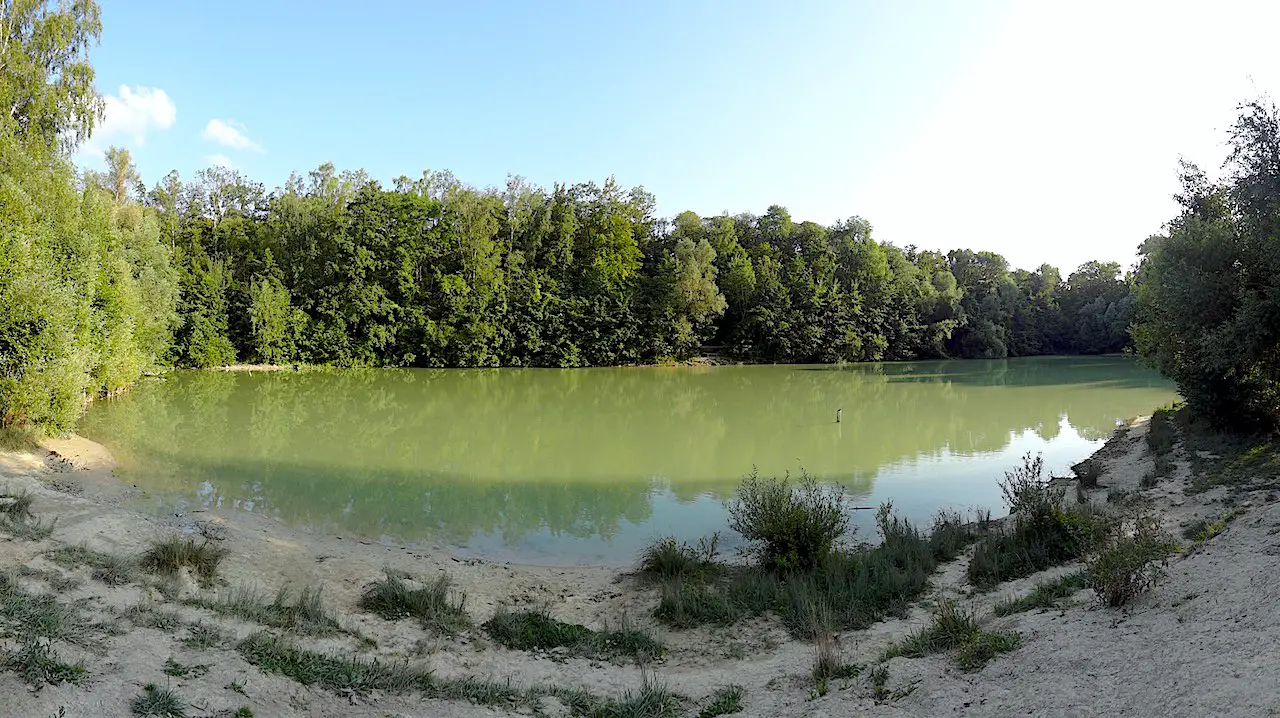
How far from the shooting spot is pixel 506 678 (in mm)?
4922

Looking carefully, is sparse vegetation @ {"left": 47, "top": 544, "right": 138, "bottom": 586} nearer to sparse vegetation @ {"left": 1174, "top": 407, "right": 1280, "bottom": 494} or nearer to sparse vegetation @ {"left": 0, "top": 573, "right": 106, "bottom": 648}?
sparse vegetation @ {"left": 0, "top": 573, "right": 106, "bottom": 648}

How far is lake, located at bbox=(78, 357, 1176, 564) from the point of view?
1082 cm

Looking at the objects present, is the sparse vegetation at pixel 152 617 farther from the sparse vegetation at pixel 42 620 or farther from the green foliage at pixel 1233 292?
the green foliage at pixel 1233 292

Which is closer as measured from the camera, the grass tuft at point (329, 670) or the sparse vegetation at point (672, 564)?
the grass tuft at point (329, 670)

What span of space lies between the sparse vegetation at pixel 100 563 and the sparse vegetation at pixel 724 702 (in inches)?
199

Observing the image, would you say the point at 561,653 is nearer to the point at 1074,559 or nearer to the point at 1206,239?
the point at 1074,559

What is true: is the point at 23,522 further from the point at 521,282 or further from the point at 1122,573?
the point at 521,282

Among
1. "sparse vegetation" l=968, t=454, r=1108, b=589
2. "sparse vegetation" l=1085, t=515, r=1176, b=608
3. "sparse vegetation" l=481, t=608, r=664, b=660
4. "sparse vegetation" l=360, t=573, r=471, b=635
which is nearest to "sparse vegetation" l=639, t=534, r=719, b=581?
"sparse vegetation" l=481, t=608, r=664, b=660

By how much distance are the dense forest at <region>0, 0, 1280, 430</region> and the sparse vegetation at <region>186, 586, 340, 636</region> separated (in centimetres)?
1016

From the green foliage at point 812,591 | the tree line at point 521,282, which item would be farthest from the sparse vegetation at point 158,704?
the tree line at point 521,282

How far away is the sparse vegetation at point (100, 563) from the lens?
5719 mm

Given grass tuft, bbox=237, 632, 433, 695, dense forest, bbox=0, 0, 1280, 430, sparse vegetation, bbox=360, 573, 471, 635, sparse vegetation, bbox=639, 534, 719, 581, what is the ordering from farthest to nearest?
dense forest, bbox=0, 0, 1280, 430, sparse vegetation, bbox=639, 534, 719, 581, sparse vegetation, bbox=360, 573, 471, 635, grass tuft, bbox=237, 632, 433, 695

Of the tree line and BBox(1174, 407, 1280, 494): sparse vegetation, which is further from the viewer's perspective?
the tree line

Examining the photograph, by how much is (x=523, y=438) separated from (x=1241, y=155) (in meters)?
15.8
